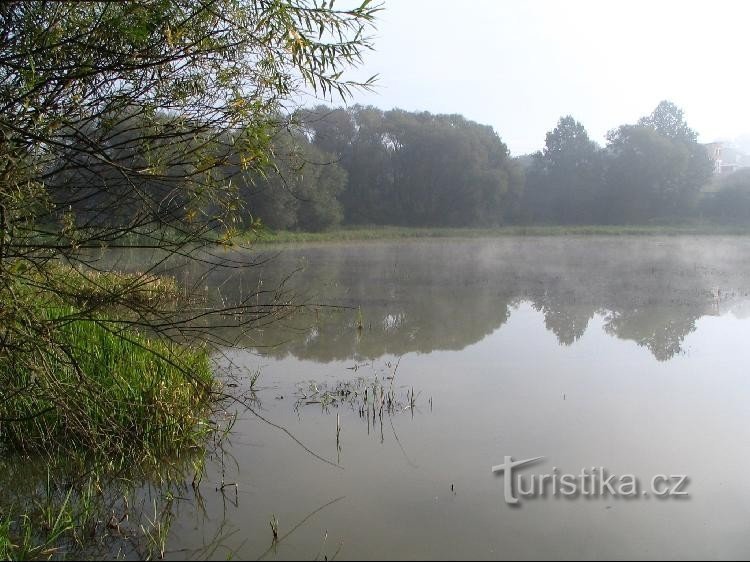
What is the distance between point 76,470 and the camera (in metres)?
3.70

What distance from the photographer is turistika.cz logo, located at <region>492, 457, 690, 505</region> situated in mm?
3695

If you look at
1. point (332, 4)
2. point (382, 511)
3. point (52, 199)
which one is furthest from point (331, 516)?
point (332, 4)

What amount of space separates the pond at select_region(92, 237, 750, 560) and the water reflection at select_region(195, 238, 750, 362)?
0.22 ft

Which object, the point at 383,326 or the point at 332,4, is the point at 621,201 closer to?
the point at 383,326

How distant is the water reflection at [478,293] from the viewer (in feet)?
25.7

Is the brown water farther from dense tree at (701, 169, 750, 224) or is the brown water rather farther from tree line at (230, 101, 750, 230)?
dense tree at (701, 169, 750, 224)

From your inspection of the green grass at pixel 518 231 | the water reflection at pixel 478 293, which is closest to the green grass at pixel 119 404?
the water reflection at pixel 478 293

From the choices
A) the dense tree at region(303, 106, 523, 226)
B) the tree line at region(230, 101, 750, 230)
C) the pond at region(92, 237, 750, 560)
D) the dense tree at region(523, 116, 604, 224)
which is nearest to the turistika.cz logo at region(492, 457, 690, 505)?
the pond at region(92, 237, 750, 560)

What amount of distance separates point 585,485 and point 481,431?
3.01ft

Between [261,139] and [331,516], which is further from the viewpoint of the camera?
[331,516]

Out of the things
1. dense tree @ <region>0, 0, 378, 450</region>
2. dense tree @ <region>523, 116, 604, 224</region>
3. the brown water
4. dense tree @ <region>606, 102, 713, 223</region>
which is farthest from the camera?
dense tree @ <region>523, 116, 604, 224</region>

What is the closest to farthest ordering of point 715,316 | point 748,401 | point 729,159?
1. point 748,401
2. point 715,316
3. point 729,159

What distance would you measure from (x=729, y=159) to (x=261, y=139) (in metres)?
55.0

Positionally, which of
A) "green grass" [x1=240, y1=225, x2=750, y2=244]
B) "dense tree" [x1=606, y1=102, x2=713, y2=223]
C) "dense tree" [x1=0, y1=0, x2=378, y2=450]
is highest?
"dense tree" [x1=606, y1=102, x2=713, y2=223]
